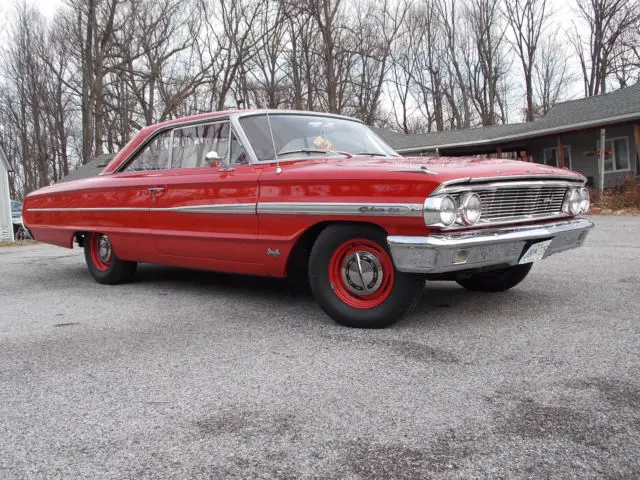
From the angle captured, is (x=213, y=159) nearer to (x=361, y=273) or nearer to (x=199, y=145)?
(x=199, y=145)

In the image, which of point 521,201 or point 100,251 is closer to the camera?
point 521,201

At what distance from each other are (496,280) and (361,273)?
1593mm

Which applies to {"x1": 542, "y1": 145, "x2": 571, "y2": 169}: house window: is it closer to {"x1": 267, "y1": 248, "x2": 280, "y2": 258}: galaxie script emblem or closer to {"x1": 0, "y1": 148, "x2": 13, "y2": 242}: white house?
{"x1": 0, "y1": 148, "x2": 13, "y2": 242}: white house

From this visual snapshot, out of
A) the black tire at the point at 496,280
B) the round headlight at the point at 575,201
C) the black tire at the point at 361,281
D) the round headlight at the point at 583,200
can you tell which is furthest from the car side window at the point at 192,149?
the round headlight at the point at 583,200

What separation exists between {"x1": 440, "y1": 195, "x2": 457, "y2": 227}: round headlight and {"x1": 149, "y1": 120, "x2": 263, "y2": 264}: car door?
4.77 ft

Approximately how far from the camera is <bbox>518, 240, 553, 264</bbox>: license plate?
143 inches

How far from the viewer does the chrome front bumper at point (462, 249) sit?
323 cm

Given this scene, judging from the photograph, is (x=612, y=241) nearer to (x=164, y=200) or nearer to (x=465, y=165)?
(x=465, y=165)

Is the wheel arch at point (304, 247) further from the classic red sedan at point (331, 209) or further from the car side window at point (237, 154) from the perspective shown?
the car side window at point (237, 154)

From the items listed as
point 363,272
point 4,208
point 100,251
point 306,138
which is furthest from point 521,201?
point 4,208

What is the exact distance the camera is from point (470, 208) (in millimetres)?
3354

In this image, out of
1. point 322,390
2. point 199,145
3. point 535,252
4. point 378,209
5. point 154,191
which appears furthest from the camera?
point 154,191

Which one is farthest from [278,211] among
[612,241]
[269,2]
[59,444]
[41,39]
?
[41,39]

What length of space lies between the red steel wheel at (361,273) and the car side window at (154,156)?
2.19 metres
